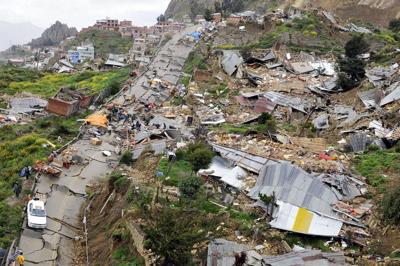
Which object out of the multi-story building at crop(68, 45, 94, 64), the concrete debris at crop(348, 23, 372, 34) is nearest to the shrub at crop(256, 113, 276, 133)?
the concrete debris at crop(348, 23, 372, 34)

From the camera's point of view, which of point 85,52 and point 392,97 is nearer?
point 392,97

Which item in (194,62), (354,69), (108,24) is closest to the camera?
(354,69)

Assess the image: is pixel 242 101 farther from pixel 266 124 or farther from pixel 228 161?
pixel 228 161

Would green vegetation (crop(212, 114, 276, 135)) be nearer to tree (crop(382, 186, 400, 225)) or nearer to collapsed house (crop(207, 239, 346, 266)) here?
tree (crop(382, 186, 400, 225))

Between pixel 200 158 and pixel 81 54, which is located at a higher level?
pixel 200 158

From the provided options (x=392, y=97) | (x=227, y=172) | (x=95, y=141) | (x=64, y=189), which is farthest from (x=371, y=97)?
(x=64, y=189)

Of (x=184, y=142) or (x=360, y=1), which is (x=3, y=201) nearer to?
(x=184, y=142)
